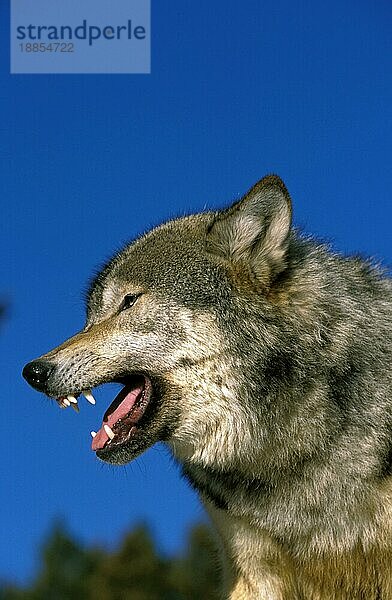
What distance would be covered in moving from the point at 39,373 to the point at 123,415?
2.28 feet

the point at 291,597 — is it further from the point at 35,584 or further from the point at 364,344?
the point at 35,584

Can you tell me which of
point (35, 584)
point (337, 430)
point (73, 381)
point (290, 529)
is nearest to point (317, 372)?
point (337, 430)

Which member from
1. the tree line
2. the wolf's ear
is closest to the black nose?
the wolf's ear

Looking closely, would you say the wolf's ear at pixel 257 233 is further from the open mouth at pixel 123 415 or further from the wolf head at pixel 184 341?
the open mouth at pixel 123 415

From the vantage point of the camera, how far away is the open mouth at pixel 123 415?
313 inches

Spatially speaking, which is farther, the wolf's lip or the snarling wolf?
the wolf's lip

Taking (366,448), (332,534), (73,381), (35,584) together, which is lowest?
(35,584)

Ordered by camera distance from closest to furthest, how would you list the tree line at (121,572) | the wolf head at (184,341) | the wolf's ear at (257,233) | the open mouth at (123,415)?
the wolf head at (184,341) < the open mouth at (123,415) < the wolf's ear at (257,233) < the tree line at (121,572)

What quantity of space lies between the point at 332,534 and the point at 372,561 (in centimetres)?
41

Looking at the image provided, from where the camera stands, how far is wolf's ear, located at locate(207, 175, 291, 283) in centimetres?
804

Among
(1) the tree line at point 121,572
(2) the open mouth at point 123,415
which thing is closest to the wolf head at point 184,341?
(2) the open mouth at point 123,415

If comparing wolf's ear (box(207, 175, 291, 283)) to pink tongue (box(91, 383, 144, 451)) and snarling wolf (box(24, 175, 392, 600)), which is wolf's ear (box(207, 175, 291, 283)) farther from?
pink tongue (box(91, 383, 144, 451))

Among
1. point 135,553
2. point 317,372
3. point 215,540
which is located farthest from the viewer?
point 135,553

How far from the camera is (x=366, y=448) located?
7.87 meters
